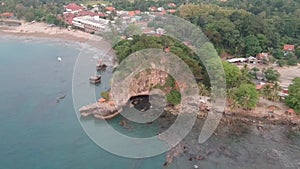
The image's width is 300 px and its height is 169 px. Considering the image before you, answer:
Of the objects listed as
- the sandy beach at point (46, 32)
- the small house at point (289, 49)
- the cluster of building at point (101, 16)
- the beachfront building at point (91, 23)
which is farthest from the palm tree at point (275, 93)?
the sandy beach at point (46, 32)

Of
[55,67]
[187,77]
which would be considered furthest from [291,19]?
[55,67]

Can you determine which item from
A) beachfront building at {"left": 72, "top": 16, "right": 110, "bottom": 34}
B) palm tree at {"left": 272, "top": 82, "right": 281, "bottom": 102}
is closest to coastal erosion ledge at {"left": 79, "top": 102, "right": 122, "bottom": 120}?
palm tree at {"left": 272, "top": 82, "right": 281, "bottom": 102}

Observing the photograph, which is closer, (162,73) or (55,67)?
(162,73)

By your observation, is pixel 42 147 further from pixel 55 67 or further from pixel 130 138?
pixel 55 67

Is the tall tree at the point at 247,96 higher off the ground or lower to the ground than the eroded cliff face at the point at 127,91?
higher

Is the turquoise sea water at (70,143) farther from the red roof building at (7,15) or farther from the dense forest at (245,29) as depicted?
the red roof building at (7,15)
